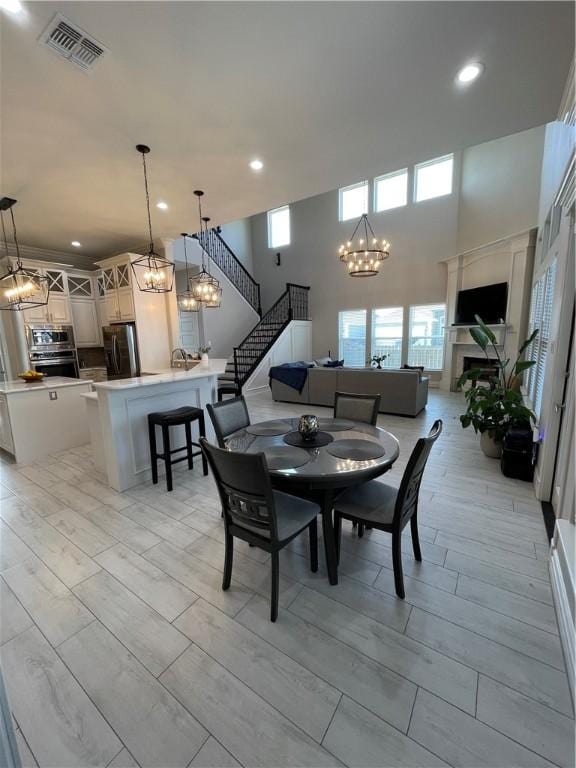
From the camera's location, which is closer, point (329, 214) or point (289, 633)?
point (289, 633)

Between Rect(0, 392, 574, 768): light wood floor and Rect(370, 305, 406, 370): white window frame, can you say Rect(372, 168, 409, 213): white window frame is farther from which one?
Rect(0, 392, 574, 768): light wood floor

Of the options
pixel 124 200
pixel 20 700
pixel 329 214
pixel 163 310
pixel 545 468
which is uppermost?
pixel 329 214

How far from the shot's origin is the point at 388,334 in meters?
8.91

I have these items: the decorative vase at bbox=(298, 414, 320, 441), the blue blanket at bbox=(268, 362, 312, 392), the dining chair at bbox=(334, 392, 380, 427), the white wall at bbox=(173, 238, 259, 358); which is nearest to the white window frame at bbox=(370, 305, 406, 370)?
the blue blanket at bbox=(268, 362, 312, 392)

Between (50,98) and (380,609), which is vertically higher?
(50,98)

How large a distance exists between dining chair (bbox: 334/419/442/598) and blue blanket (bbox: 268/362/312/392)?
4454 mm

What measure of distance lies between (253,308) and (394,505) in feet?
28.1

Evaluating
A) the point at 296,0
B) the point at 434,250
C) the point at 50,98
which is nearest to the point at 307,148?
the point at 296,0

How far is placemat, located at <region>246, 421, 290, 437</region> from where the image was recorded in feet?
7.91

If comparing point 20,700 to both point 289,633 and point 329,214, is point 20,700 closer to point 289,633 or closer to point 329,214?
point 289,633

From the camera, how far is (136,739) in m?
1.21

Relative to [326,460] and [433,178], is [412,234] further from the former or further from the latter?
[326,460]

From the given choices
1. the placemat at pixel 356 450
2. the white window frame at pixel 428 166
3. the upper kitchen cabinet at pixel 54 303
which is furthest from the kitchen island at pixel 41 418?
the white window frame at pixel 428 166

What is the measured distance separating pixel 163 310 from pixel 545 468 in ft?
20.6
